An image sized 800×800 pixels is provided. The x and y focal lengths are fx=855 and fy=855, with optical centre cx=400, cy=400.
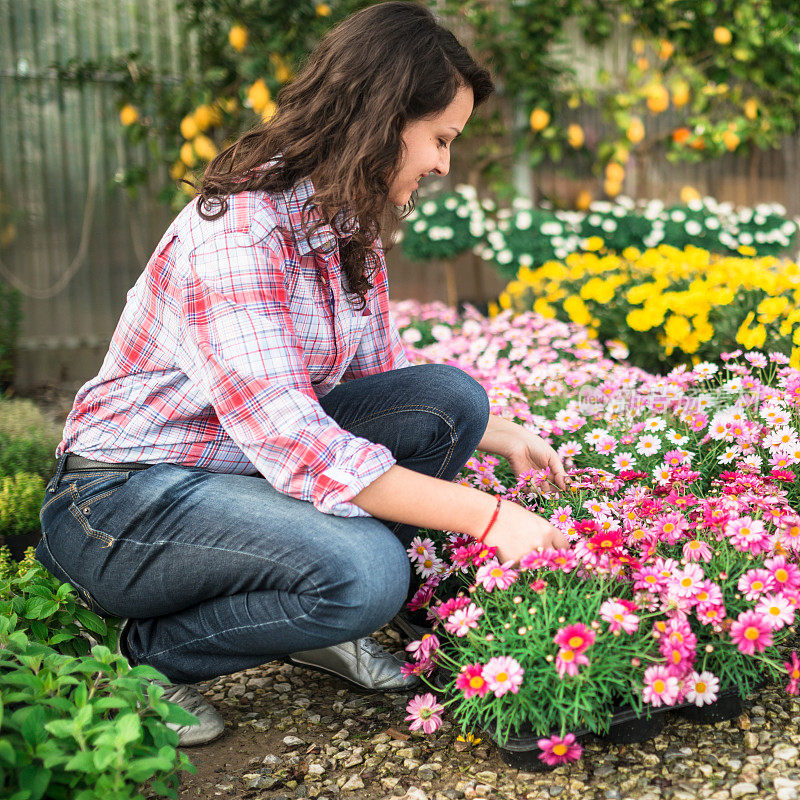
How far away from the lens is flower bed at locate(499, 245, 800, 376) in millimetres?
2668

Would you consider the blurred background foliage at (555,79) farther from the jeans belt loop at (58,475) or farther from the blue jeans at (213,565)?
the blue jeans at (213,565)

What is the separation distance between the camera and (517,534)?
4.65 ft

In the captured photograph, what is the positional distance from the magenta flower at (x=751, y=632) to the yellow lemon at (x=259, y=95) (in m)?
3.80

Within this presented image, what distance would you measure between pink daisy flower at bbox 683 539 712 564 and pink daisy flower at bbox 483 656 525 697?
383 mm

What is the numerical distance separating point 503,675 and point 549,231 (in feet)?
11.3

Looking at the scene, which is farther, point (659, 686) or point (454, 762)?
point (454, 762)

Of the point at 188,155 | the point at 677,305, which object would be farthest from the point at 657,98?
the point at 677,305

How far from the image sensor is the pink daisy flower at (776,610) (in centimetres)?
130

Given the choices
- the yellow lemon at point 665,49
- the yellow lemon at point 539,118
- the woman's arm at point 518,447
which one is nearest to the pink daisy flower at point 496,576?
the woman's arm at point 518,447

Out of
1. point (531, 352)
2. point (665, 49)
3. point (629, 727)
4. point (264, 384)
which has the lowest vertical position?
point (629, 727)

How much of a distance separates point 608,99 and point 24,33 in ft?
11.1

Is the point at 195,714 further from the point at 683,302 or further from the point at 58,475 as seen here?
the point at 683,302

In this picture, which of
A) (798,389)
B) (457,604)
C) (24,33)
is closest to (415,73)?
(457,604)

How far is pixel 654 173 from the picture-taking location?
5785 mm
